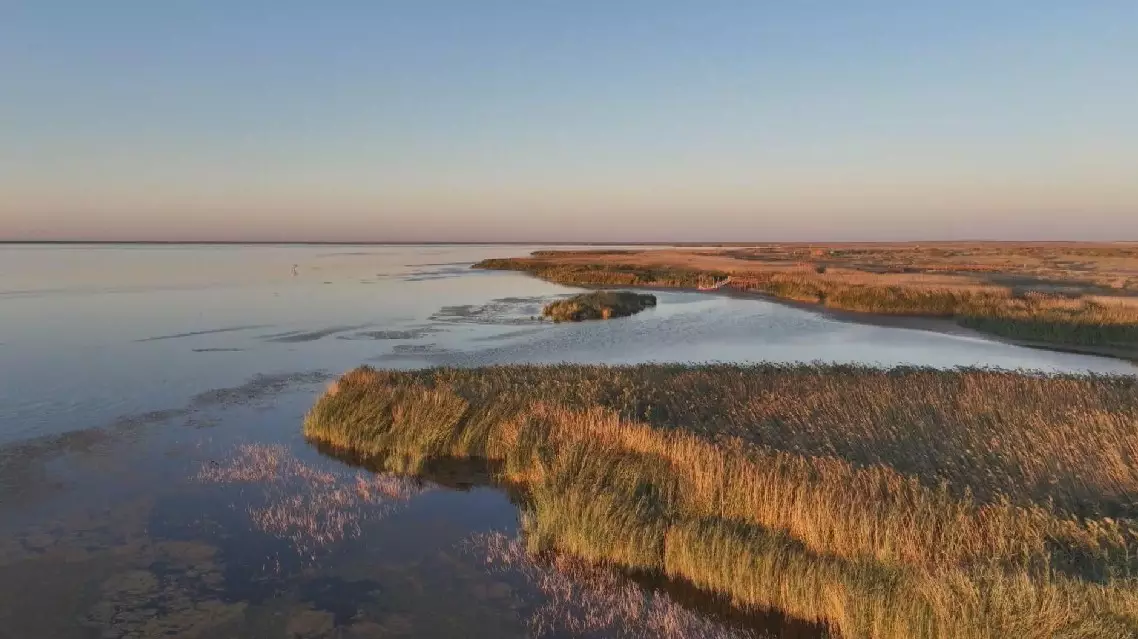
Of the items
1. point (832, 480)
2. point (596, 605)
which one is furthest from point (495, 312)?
point (596, 605)

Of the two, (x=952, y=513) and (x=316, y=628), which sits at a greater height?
(x=952, y=513)

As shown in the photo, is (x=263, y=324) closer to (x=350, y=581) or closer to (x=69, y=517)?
(x=69, y=517)

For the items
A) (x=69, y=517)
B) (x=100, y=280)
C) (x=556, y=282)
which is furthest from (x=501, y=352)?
(x=100, y=280)

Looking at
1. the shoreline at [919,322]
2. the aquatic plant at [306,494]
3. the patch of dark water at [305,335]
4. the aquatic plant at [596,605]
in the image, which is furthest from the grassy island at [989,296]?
the patch of dark water at [305,335]

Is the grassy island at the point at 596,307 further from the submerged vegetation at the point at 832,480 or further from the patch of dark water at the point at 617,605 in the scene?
the patch of dark water at the point at 617,605

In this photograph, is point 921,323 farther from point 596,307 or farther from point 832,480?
point 832,480
